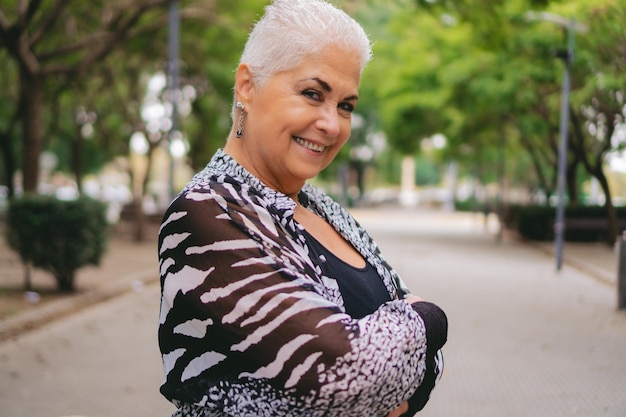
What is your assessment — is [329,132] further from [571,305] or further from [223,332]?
[571,305]

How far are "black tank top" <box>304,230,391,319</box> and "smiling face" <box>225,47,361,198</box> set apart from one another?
16 cm

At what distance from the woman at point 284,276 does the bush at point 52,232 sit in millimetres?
10380

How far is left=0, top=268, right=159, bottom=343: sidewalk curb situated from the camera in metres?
8.95

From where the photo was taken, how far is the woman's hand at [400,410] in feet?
4.99

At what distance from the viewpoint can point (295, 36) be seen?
1.53 meters

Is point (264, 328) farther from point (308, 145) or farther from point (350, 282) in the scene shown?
point (308, 145)

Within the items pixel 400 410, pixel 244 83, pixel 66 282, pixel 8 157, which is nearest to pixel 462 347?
pixel 66 282

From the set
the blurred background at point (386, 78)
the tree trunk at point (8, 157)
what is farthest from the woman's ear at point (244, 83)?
the tree trunk at point (8, 157)

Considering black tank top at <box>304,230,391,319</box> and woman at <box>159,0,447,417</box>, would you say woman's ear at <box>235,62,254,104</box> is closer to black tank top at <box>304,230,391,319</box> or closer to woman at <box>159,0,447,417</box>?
woman at <box>159,0,447,417</box>

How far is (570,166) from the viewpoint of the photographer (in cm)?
2919

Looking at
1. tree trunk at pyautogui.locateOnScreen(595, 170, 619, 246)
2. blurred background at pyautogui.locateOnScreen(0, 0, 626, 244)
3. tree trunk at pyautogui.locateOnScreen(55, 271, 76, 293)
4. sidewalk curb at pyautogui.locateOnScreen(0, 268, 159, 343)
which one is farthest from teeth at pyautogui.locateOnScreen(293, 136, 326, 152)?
tree trunk at pyautogui.locateOnScreen(595, 170, 619, 246)

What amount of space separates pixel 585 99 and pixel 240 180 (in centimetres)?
2028

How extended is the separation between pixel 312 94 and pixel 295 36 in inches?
4.6

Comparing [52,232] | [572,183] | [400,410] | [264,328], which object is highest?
[264,328]
